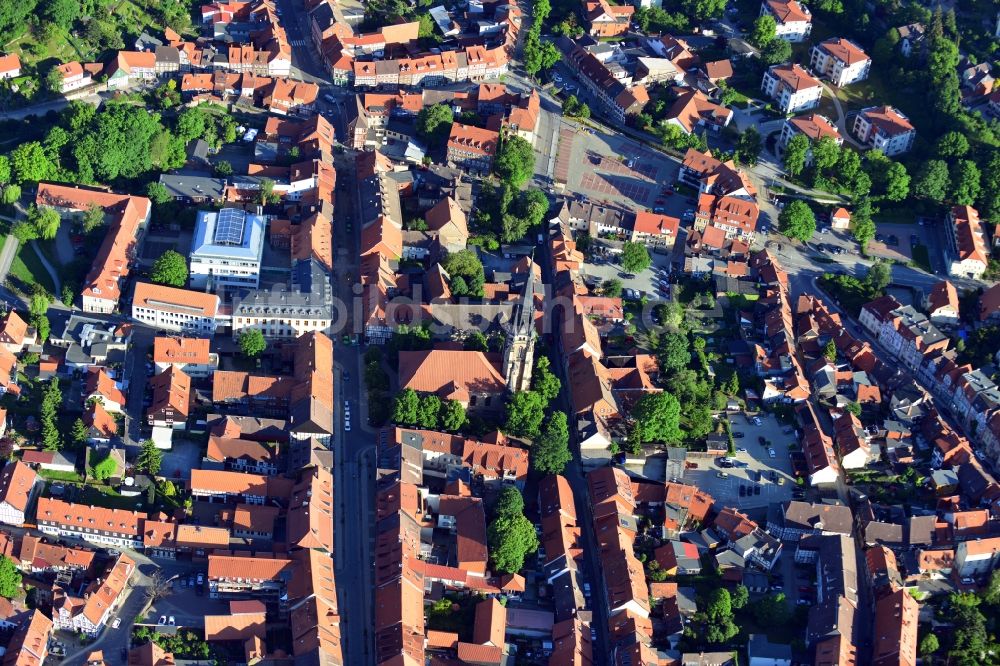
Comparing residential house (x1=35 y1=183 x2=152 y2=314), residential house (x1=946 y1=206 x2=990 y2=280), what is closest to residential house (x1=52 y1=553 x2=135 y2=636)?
residential house (x1=35 y1=183 x2=152 y2=314)

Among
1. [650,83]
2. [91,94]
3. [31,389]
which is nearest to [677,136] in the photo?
[650,83]

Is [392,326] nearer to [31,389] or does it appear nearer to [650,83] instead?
[31,389]

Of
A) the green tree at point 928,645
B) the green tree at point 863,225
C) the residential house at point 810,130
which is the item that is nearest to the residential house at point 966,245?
the green tree at point 863,225

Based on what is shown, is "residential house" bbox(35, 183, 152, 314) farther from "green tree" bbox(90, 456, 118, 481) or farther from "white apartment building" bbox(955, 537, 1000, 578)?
"white apartment building" bbox(955, 537, 1000, 578)

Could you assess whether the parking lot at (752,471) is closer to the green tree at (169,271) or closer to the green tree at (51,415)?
the green tree at (169,271)

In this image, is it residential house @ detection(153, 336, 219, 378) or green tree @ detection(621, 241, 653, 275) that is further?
green tree @ detection(621, 241, 653, 275)
